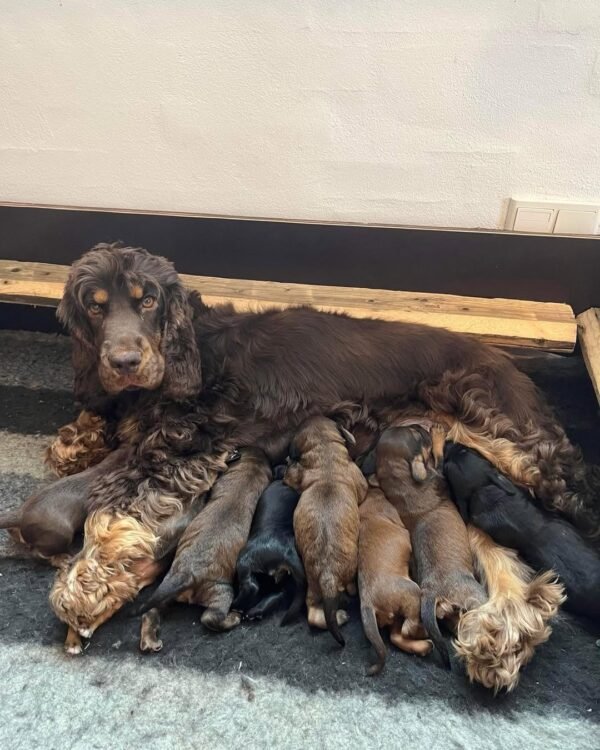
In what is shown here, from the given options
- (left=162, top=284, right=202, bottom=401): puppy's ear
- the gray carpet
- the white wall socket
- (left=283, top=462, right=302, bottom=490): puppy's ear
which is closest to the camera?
the gray carpet

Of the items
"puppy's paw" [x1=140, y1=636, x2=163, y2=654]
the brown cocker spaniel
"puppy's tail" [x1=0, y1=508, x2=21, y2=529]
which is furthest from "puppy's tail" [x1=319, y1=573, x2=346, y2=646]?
"puppy's tail" [x1=0, y1=508, x2=21, y2=529]

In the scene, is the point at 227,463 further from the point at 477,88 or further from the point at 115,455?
the point at 477,88

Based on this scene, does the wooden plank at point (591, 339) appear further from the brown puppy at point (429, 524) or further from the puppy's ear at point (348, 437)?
the puppy's ear at point (348, 437)

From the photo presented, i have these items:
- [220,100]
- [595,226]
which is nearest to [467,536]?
[595,226]

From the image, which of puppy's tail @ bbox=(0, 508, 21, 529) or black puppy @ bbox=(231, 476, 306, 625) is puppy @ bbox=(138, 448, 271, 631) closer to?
black puppy @ bbox=(231, 476, 306, 625)

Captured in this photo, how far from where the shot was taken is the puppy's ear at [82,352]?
2.11 meters

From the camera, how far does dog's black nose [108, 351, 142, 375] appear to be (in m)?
1.95

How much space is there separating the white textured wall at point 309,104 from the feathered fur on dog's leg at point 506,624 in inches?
58.6

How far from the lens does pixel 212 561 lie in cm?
173

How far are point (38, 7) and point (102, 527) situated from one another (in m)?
1.97

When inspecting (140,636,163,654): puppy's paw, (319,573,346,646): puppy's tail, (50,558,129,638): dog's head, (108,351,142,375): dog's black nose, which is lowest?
(140,636,163,654): puppy's paw

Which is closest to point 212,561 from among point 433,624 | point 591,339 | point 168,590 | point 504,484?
point 168,590

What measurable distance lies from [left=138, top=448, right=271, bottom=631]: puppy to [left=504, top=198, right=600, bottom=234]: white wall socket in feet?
5.14

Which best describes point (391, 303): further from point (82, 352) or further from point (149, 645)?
point (149, 645)
